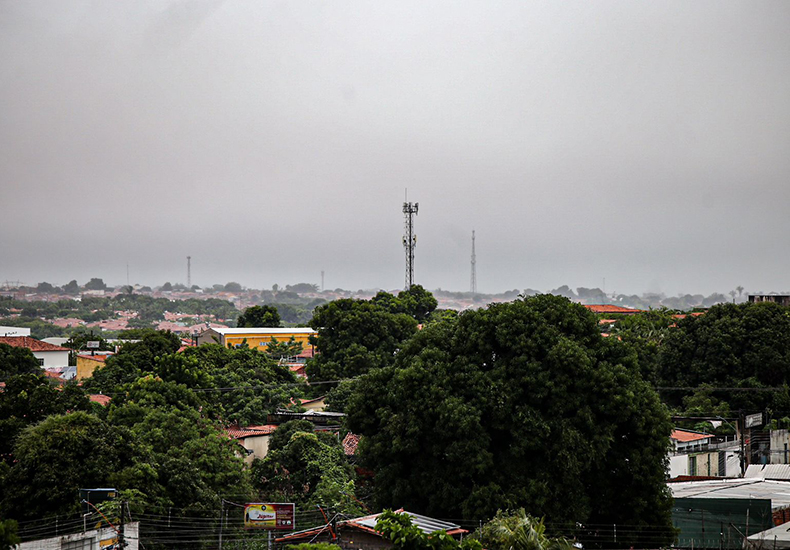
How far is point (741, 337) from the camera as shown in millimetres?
33938

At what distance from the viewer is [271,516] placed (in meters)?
15.8

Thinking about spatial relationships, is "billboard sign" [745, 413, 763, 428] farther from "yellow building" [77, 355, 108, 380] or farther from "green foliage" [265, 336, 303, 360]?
"green foliage" [265, 336, 303, 360]

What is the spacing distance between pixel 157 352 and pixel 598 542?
950 inches

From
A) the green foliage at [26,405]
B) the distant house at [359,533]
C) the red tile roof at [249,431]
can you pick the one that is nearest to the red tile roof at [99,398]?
the red tile roof at [249,431]

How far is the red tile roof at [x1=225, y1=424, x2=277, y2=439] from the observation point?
2606 cm

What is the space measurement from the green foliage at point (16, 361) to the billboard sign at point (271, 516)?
93.5 ft

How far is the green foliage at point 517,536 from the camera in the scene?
1208cm

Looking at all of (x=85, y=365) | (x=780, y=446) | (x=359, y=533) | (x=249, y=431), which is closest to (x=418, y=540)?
(x=359, y=533)

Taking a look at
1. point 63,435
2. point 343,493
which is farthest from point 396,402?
point 63,435

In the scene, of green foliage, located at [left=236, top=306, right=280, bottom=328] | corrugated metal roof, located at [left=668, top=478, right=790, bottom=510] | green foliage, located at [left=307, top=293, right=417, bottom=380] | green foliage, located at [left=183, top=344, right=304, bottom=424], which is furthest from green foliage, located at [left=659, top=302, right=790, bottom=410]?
green foliage, located at [left=236, top=306, right=280, bottom=328]

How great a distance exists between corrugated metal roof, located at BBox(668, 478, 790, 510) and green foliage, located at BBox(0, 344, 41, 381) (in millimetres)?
33222

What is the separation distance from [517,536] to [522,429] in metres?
4.44

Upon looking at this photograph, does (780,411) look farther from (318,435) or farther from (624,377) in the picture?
(318,435)

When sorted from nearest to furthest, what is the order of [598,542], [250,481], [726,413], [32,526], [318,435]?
[32,526]
[598,542]
[250,481]
[318,435]
[726,413]
